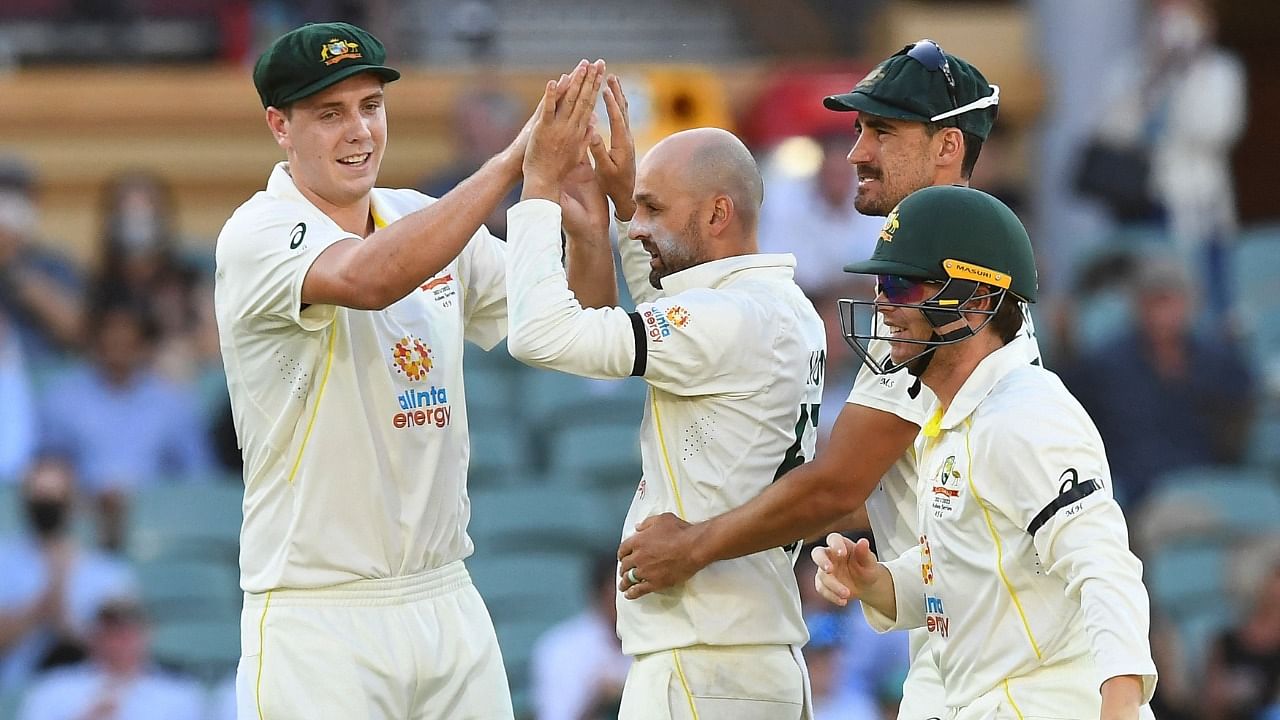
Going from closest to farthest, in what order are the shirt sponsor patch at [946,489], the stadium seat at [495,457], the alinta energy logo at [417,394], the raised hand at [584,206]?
1. the shirt sponsor patch at [946,489]
2. the alinta energy logo at [417,394]
3. the raised hand at [584,206]
4. the stadium seat at [495,457]

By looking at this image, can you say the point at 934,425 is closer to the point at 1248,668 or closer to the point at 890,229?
the point at 890,229

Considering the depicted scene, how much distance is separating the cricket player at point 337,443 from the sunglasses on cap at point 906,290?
84cm

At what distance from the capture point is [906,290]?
431cm

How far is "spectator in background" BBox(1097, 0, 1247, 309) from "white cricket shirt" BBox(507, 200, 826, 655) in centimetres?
699

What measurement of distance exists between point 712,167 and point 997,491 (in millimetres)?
1217

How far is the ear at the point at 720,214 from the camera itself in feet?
16.0

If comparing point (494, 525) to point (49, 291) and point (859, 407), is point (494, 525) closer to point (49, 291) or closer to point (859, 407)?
point (49, 291)

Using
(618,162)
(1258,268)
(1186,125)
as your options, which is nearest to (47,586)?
(618,162)

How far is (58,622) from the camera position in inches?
346

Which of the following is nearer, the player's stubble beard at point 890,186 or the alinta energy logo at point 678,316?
the alinta energy logo at point 678,316

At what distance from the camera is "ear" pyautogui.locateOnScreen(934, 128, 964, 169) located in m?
4.93

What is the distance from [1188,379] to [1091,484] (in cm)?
658

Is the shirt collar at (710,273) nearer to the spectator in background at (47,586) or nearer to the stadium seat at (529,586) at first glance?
the stadium seat at (529,586)

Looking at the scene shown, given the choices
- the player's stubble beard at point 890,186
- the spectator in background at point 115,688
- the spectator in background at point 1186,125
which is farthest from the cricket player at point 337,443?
the spectator in background at point 1186,125
